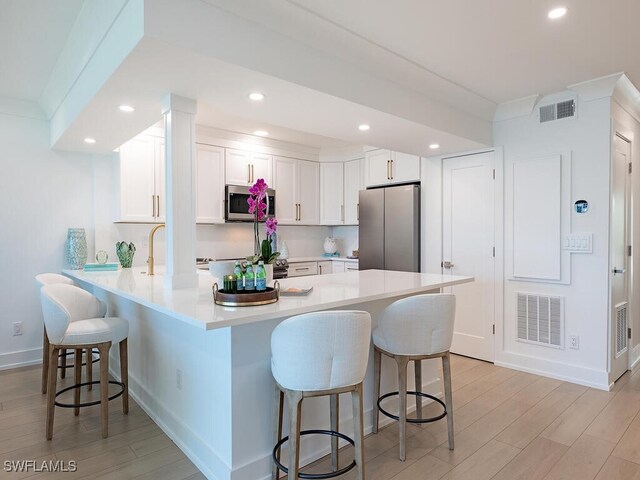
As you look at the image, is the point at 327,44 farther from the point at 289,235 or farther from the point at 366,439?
the point at 289,235

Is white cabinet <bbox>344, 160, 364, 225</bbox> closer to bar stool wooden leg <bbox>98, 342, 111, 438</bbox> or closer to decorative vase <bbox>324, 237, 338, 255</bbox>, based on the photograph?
decorative vase <bbox>324, 237, 338, 255</bbox>

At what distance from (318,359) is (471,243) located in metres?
2.86

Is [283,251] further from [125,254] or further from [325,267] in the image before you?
[125,254]

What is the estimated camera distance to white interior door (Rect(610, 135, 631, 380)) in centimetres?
323

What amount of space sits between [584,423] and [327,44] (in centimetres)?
297

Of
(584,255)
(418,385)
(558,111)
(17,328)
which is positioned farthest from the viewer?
(17,328)

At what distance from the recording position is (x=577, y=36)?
95.7 inches

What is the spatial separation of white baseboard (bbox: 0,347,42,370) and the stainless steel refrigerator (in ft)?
11.7

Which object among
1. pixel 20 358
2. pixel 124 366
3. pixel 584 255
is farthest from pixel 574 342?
pixel 20 358

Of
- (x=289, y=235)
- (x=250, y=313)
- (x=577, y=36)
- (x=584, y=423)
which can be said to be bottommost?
(x=584, y=423)

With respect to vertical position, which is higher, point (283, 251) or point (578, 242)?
point (578, 242)

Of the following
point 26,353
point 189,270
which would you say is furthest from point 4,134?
point 189,270

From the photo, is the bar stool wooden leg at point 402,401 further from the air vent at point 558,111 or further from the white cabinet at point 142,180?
the white cabinet at point 142,180

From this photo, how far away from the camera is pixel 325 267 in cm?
562
